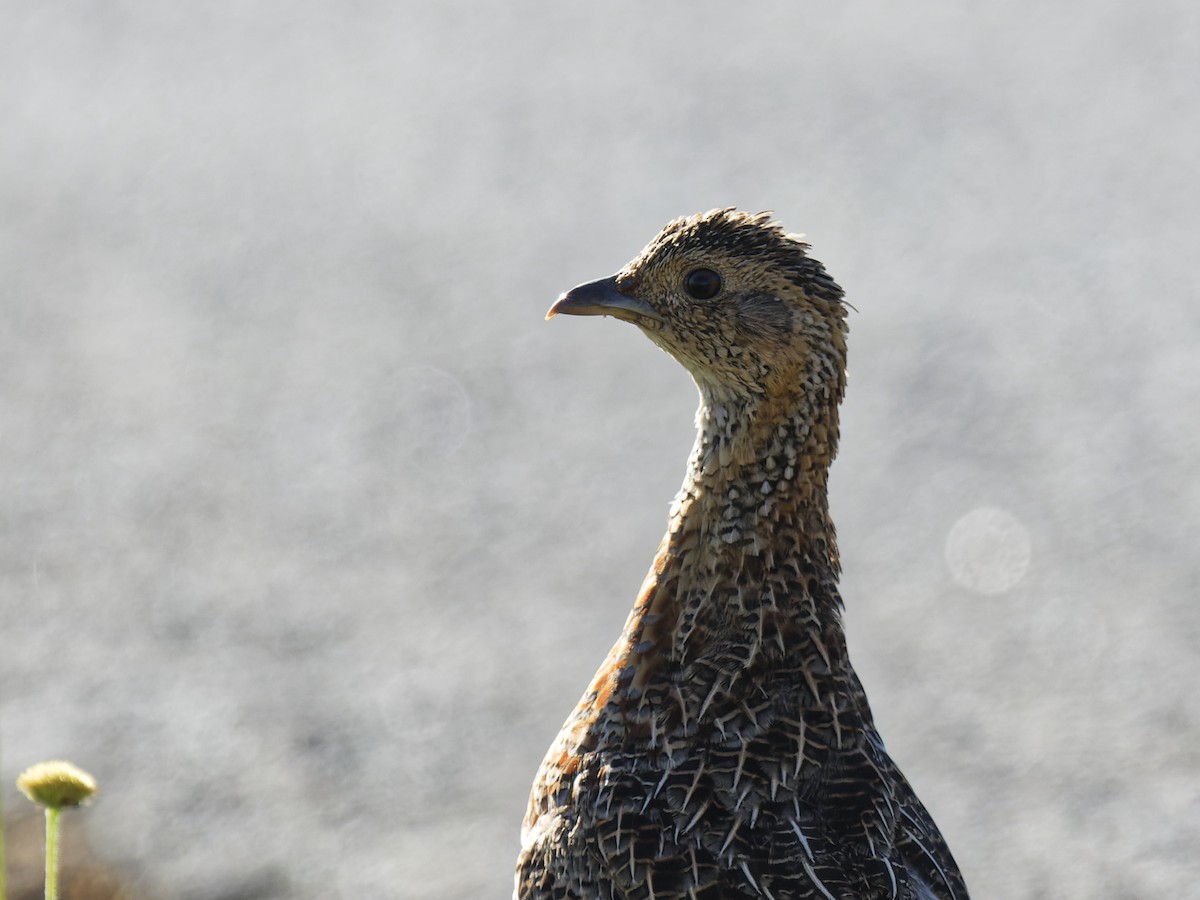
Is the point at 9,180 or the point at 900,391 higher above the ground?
the point at 9,180

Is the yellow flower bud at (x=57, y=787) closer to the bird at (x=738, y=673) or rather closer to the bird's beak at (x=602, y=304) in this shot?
the bird at (x=738, y=673)

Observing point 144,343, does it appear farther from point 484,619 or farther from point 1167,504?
point 1167,504

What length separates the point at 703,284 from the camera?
3668 millimetres

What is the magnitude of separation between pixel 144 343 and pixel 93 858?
14.6 feet

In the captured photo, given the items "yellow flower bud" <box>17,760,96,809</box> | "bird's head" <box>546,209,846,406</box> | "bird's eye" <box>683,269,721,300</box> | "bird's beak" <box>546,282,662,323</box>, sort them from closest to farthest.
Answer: "yellow flower bud" <box>17,760,96,809</box>
"bird's head" <box>546,209,846,406</box>
"bird's eye" <box>683,269,721,300</box>
"bird's beak" <box>546,282,662,323</box>

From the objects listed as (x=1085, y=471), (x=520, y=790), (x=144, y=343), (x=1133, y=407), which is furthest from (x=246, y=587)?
(x=1133, y=407)

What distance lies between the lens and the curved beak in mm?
3797

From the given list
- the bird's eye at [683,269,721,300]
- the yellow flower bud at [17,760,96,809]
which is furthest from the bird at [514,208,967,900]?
the yellow flower bud at [17,760,96,809]

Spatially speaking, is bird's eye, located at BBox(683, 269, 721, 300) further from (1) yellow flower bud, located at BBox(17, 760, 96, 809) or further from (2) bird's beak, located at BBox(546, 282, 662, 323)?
(1) yellow flower bud, located at BBox(17, 760, 96, 809)

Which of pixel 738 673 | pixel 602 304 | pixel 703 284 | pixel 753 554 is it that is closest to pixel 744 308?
pixel 703 284

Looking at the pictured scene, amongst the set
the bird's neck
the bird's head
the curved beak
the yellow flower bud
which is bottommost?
the yellow flower bud

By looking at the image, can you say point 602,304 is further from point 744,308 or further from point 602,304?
point 744,308

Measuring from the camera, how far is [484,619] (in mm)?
7398

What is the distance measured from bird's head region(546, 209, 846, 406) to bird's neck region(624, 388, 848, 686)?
6 cm
